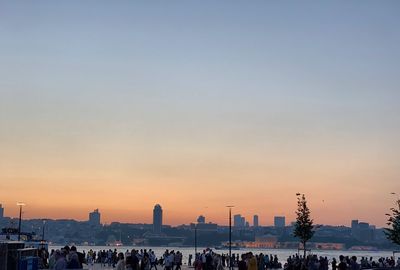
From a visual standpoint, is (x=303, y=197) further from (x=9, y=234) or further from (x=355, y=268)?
(x=355, y=268)

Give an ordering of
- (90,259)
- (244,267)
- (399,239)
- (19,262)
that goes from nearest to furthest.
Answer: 1. (19,262)
2. (244,267)
3. (399,239)
4. (90,259)

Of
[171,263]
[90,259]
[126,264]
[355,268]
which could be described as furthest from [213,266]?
[90,259]

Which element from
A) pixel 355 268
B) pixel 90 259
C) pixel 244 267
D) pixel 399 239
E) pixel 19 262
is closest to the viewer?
pixel 19 262

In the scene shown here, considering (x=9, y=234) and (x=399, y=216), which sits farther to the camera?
(x=9, y=234)

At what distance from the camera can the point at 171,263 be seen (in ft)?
140

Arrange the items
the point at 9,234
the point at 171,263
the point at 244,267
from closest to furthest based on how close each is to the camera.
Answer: the point at 244,267 → the point at 171,263 → the point at 9,234

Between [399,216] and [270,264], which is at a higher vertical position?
[399,216]

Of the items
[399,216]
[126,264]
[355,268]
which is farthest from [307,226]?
[126,264]

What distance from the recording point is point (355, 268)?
93.7ft

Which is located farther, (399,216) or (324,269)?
(399,216)

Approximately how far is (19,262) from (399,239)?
108ft

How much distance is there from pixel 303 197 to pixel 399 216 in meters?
15.6

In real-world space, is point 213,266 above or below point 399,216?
below

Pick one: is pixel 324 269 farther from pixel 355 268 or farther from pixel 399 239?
pixel 355 268
